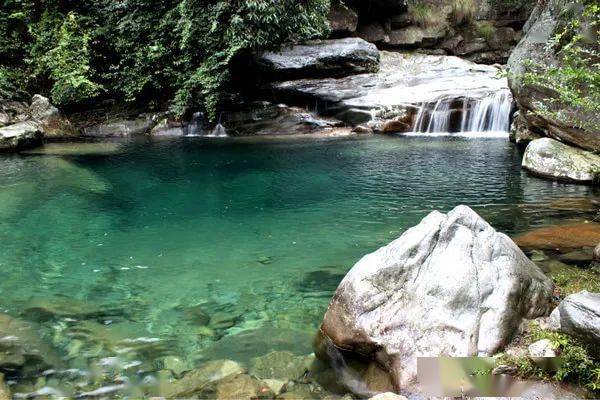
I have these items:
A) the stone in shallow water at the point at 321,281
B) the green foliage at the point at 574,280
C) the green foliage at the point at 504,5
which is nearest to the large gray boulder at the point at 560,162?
the green foliage at the point at 574,280

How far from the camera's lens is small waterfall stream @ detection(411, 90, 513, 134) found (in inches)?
697

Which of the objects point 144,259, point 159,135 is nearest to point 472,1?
point 159,135

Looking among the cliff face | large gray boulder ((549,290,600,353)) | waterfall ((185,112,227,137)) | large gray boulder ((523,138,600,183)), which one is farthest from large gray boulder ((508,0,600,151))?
the cliff face

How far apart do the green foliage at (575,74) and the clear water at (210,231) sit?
1658 millimetres

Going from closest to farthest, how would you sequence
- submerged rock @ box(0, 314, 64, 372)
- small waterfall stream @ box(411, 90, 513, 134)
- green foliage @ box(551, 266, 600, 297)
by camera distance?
1. submerged rock @ box(0, 314, 64, 372)
2. green foliage @ box(551, 266, 600, 297)
3. small waterfall stream @ box(411, 90, 513, 134)

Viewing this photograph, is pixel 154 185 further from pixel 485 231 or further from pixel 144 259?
pixel 485 231

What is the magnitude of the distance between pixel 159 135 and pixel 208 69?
3.35 meters

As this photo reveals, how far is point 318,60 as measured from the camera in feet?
67.7

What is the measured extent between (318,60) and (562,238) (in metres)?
15.4

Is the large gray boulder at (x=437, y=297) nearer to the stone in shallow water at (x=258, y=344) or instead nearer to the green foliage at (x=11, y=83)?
the stone in shallow water at (x=258, y=344)

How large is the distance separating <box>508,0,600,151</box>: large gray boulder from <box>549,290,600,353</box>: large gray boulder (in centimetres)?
800

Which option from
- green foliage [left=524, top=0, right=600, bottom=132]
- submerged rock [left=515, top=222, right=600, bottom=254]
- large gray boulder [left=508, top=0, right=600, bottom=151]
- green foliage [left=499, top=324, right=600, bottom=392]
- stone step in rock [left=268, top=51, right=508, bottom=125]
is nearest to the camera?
green foliage [left=499, top=324, right=600, bottom=392]

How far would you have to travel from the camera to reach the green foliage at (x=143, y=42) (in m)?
18.7

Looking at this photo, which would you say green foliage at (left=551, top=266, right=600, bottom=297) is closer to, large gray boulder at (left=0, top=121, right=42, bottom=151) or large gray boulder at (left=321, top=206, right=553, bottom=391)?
large gray boulder at (left=321, top=206, right=553, bottom=391)
